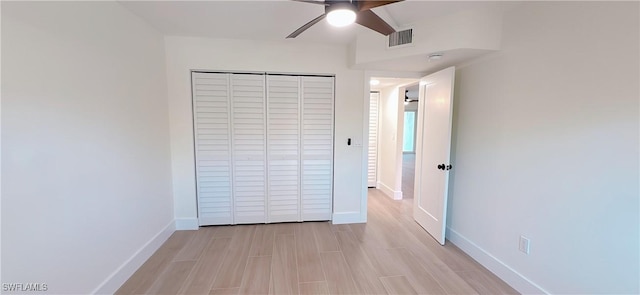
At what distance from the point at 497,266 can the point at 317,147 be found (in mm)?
2136

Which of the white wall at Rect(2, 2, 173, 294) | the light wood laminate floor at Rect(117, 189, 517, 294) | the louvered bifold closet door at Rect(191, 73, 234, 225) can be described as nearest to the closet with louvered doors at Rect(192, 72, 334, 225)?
the louvered bifold closet door at Rect(191, 73, 234, 225)

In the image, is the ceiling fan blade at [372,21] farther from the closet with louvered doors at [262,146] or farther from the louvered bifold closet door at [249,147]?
the louvered bifold closet door at [249,147]

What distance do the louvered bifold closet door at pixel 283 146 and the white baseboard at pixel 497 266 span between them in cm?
188

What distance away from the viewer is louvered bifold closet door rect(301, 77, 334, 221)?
305 centimetres

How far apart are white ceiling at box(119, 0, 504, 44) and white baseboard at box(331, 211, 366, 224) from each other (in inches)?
84.2

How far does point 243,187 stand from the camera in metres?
3.10

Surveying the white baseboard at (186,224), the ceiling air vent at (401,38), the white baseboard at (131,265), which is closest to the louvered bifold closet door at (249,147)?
the white baseboard at (186,224)

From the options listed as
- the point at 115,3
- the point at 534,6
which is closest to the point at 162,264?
the point at 115,3

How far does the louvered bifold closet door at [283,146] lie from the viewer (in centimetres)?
299

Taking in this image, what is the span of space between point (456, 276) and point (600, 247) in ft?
3.17

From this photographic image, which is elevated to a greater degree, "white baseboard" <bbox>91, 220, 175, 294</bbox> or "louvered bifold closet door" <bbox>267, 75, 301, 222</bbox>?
"louvered bifold closet door" <bbox>267, 75, 301, 222</bbox>

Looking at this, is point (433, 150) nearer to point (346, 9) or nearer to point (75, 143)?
point (346, 9)
